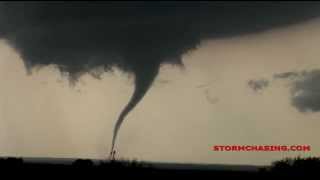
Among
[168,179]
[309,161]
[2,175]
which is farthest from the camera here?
[309,161]

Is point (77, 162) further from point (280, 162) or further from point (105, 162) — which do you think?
point (280, 162)

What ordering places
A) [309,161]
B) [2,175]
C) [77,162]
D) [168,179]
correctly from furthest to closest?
[309,161], [77,162], [168,179], [2,175]

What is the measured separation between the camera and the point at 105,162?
116 metres

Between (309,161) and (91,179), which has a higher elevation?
(309,161)

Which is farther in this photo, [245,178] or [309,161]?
[309,161]

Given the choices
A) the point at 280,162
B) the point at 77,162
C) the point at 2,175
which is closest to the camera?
the point at 2,175

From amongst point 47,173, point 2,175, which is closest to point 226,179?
point 47,173

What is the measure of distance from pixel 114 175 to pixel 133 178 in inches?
210

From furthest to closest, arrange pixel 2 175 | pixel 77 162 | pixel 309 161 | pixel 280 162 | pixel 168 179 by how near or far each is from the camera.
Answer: pixel 280 162
pixel 309 161
pixel 77 162
pixel 168 179
pixel 2 175

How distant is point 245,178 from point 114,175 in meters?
20.3

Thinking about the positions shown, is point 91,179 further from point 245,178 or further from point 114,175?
point 245,178

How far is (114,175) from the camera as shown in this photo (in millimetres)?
87812

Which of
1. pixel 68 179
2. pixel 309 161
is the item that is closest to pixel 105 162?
pixel 68 179

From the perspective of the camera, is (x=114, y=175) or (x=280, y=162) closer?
(x=114, y=175)
